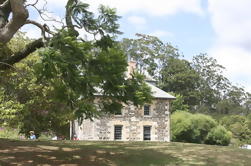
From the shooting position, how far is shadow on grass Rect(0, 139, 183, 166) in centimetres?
1055

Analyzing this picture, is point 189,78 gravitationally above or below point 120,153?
above

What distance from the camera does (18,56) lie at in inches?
458

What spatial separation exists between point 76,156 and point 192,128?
23035 mm

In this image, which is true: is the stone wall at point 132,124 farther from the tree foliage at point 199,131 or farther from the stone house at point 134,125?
the tree foliage at point 199,131

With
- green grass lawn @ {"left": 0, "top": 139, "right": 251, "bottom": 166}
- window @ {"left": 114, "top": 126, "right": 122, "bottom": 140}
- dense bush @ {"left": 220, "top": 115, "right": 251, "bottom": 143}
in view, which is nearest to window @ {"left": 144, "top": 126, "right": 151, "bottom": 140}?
window @ {"left": 114, "top": 126, "right": 122, "bottom": 140}

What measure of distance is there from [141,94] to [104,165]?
8.18 feet

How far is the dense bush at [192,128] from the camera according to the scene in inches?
1292

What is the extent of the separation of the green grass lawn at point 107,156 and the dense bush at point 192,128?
19.3 meters

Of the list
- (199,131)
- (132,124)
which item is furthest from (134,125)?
(199,131)

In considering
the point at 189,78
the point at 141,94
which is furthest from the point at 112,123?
the point at 189,78

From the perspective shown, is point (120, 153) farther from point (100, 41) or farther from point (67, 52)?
point (67, 52)

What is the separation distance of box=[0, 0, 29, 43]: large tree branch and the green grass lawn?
3.79 metres

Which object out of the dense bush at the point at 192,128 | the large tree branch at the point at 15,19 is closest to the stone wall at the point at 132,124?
the dense bush at the point at 192,128

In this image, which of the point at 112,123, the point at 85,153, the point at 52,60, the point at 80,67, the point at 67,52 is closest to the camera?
the point at 52,60
